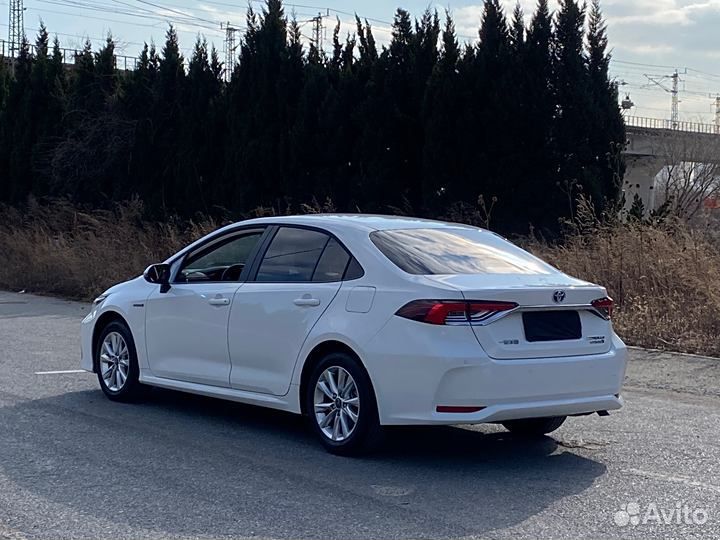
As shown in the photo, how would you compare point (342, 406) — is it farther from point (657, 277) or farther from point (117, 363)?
point (657, 277)

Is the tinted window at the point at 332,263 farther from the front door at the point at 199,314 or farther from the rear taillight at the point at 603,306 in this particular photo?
the rear taillight at the point at 603,306

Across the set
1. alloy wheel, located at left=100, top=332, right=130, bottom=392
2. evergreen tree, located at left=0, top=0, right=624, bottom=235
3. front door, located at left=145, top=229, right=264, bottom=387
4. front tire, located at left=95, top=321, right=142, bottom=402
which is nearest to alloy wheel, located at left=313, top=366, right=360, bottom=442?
front door, located at left=145, top=229, right=264, bottom=387

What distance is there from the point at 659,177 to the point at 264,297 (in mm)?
47399

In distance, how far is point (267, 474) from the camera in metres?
6.75

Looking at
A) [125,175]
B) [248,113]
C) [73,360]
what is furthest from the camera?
[125,175]

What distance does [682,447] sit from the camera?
7645 mm

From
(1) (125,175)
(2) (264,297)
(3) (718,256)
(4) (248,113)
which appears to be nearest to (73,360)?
(2) (264,297)

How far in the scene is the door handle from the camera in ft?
24.4

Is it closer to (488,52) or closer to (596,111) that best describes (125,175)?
(488,52)

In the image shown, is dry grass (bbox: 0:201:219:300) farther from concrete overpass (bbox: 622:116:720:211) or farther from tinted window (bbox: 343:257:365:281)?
concrete overpass (bbox: 622:116:720:211)

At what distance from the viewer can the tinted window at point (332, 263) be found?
7.51 metres

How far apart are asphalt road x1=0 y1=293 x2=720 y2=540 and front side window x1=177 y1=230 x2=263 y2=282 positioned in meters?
1.14

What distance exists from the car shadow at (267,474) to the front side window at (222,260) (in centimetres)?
113

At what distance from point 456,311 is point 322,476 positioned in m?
1.32
